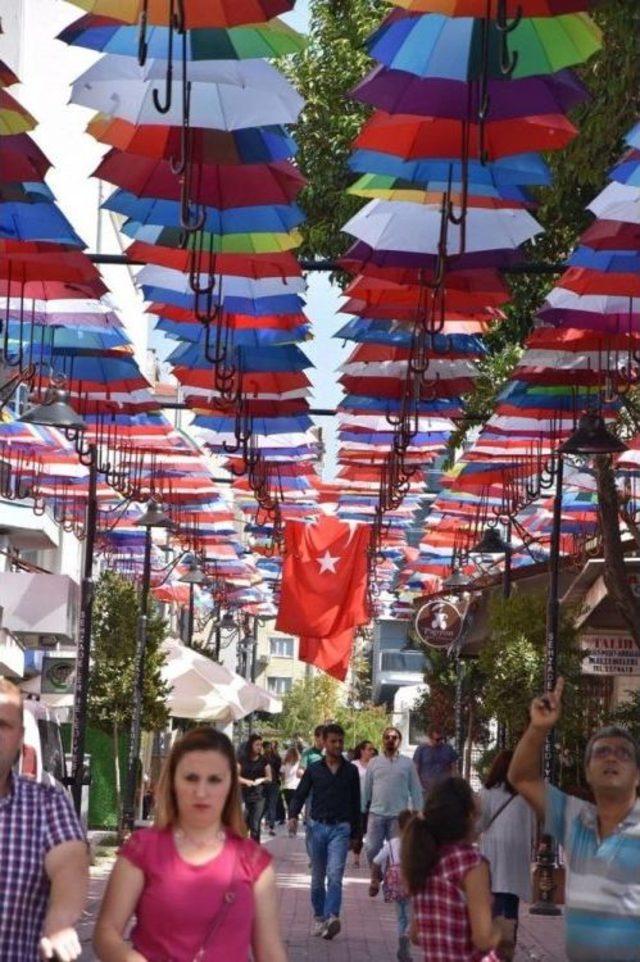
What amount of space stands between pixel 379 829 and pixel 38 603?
29.5ft

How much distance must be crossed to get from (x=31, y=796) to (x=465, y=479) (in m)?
23.0

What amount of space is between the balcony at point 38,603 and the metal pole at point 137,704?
277 cm

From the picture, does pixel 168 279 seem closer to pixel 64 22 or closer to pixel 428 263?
pixel 428 263

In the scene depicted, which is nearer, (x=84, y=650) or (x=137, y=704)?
(x=84, y=650)

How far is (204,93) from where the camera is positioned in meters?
12.4

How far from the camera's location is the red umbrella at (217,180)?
13.7 metres

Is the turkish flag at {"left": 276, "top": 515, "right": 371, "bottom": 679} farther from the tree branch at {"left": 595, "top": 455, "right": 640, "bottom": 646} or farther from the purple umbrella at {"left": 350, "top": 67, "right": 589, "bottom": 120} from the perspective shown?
the purple umbrella at {"left": 350, "top": 67, "right": 589, "bottom": 120}

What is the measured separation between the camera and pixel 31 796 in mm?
6789

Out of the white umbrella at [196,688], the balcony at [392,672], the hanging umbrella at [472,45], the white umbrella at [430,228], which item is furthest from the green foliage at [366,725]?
the hanging umbrella at [472,45]

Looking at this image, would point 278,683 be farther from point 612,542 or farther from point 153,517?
point 612,542

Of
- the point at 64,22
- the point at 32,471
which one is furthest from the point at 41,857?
the point at 64,22

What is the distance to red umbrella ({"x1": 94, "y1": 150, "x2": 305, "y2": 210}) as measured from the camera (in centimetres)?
1373

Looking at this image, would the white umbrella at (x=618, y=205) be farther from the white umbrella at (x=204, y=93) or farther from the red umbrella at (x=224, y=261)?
the red umbrella at (x=224, y=261)

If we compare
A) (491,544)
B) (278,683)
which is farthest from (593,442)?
(278,683)
